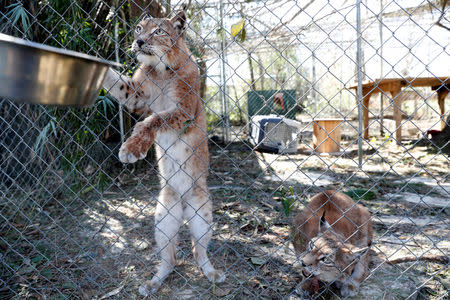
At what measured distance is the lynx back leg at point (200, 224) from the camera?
2.77 m

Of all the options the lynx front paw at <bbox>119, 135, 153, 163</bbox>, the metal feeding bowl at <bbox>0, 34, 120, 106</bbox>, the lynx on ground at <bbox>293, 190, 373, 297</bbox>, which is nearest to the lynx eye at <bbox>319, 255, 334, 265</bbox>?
the lynx on ground at <bbox>293, 190, 373, 297</bbox>

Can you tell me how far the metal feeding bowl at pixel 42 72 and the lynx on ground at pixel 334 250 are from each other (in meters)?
1.69

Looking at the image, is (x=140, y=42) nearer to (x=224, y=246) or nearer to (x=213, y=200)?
(x=224, y=246)

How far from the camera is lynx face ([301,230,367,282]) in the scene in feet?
7.78

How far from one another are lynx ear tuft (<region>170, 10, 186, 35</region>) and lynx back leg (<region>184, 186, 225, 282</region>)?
1.36 metres

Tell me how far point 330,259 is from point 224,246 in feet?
3.53

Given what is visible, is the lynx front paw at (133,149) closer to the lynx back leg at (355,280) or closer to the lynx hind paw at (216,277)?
the lynx hind paw at (216,277)

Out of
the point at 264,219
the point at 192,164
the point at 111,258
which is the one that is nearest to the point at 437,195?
the point at 264,219

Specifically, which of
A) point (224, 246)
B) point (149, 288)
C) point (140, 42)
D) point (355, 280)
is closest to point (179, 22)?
point (140, 42)

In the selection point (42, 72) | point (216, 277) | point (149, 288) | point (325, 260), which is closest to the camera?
point (42, 72)

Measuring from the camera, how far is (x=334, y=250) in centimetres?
240

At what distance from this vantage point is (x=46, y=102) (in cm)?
146

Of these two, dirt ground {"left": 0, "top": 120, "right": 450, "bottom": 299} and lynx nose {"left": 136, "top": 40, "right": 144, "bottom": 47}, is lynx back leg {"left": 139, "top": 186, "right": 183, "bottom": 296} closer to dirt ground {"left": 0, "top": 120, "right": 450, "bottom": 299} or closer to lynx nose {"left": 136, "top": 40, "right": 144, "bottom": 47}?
dirt ground {"left": 0, "top": 120, "right": 450, "bottom": 299}

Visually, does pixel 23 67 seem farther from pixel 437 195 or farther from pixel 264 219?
pixel 437 195
